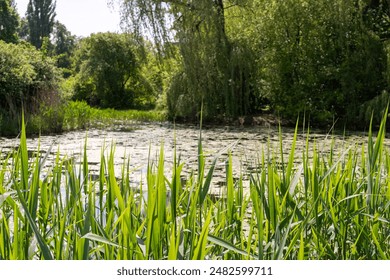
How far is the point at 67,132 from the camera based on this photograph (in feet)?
34.8

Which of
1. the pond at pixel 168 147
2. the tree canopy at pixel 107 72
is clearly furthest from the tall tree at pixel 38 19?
the pond at pixel 168 147

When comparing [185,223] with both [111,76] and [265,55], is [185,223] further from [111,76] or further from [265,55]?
[111,76]

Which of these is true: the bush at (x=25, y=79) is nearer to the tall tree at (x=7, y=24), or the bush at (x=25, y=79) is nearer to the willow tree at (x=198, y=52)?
the willow tree at (x=198, y=52)

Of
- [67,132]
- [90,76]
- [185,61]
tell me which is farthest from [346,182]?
[90,76]

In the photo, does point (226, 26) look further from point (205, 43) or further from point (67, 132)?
point (67, 132)

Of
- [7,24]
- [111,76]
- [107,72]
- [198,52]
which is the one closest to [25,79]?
[198,52]

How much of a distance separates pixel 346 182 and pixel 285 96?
478 inches

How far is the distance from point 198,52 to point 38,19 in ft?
85.6

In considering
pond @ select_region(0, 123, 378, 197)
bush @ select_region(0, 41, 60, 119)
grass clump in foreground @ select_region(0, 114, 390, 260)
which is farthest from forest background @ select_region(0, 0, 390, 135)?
grass clump in foreground @ select_region(0, 114, 390, 260)

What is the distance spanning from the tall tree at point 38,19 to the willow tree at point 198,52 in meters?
24.2

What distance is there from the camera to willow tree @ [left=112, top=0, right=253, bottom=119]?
529 inches

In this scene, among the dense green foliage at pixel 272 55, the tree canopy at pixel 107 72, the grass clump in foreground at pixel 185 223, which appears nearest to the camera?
the grass clump in foreground at pixel 185 223

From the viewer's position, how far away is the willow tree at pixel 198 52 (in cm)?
1344

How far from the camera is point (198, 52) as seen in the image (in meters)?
13.5
